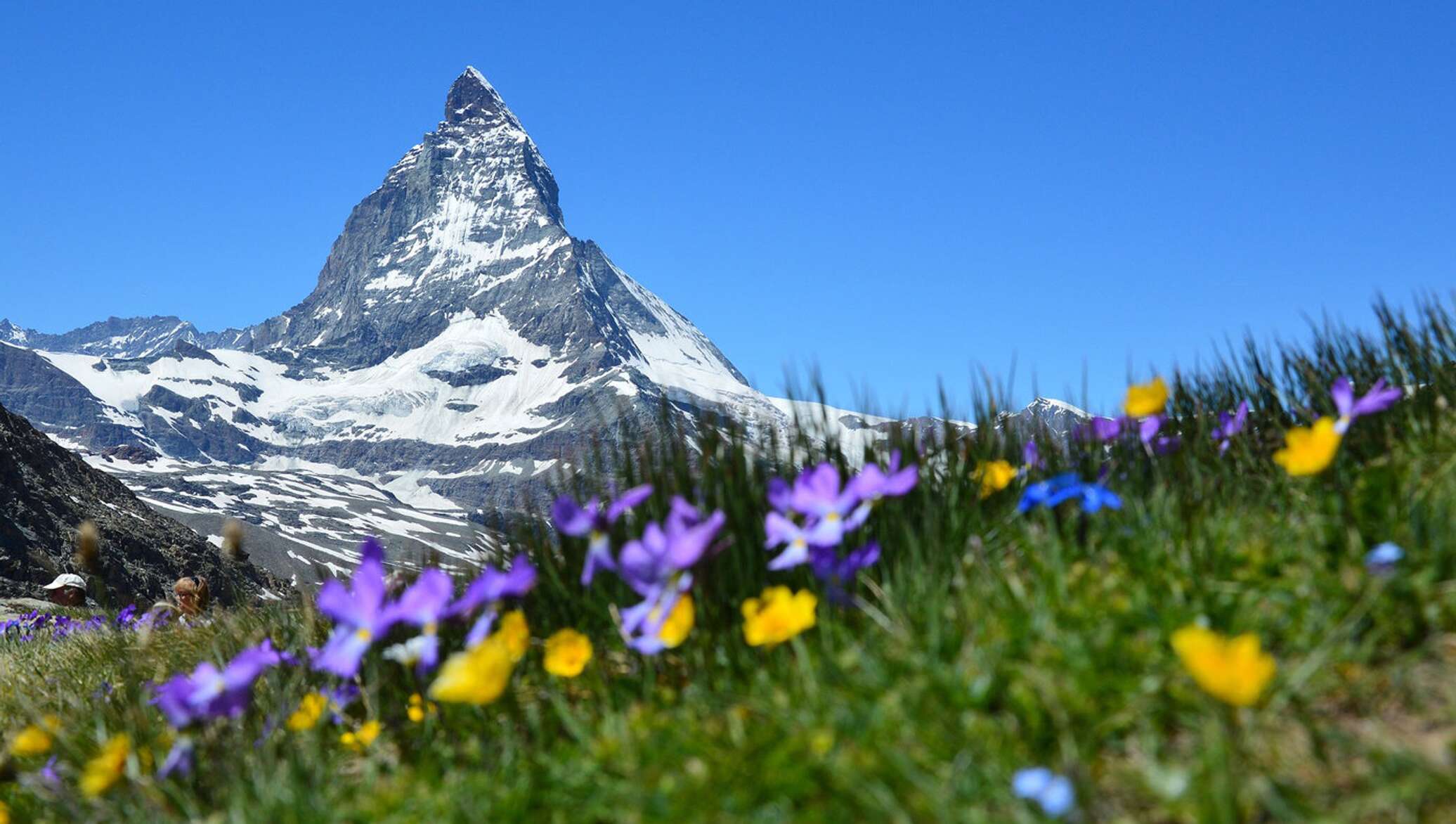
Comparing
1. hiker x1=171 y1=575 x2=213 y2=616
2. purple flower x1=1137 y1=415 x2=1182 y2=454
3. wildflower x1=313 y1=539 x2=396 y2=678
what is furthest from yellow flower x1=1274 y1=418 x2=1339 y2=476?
hiker x1=171 y1=575 x2=213 y2=616

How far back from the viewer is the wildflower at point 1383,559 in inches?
75.9

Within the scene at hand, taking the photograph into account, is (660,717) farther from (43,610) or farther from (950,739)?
(43,610)

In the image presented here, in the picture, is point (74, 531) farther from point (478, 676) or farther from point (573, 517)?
point (478, 676)

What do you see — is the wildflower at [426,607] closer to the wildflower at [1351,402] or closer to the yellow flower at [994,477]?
the yellow flower at [994,477]

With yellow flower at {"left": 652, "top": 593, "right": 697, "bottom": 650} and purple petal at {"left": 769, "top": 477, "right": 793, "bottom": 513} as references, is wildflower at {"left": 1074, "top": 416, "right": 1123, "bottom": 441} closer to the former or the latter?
purple petal at {"left": 769, "top": 477, "right": 793, "bottom": 513}

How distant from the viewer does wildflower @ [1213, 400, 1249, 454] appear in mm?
3597

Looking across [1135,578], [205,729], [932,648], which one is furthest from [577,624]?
[1135,578]

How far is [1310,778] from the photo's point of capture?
1.63 metres

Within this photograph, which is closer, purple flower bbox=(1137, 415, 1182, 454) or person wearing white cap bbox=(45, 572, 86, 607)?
purple flower bbox=(1137, 415, 1182, 454)

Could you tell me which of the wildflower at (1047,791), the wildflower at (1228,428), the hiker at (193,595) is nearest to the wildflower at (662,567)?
the wildflower at (1047,791)

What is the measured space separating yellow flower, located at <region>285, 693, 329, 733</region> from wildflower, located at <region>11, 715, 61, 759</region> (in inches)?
25.8

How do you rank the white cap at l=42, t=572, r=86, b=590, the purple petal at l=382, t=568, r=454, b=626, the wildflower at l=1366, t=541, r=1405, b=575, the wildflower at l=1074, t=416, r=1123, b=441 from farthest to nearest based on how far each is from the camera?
the white cap at l=42, t=572, r=86, b=590, the wildflower at l=1074, t=416, r=1123, b=441, the purple petal at l=382, t=568, r=454, b=626, the wildflower at l=1366, t=541, r=1405, b=575

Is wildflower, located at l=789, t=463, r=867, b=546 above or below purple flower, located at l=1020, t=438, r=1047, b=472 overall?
below

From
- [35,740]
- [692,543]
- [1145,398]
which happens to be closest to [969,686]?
[692,543]
